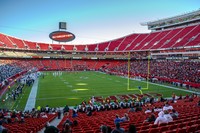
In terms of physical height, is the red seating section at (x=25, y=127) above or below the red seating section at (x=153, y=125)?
below

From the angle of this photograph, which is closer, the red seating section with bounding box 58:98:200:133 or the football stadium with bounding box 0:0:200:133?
the red seating section with bounding box 58:98:200:133

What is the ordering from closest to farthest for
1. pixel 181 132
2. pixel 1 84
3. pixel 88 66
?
1. pixel 181 132
2. pixel 1 84
3. pixel 88 66

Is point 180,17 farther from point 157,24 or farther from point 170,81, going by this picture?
point 170,81

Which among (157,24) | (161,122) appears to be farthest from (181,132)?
(157,24)

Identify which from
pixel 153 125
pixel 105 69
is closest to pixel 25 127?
pixel 153 125

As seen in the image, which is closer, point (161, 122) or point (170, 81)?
point (161, 122)

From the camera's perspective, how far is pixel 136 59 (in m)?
61.4

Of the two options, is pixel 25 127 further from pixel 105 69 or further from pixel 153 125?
pixel 105 69

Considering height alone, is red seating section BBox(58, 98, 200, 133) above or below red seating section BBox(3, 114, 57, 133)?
above

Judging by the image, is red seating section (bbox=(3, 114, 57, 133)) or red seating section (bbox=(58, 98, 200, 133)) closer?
red seating section (bbox=(58, 98, 200, 133))

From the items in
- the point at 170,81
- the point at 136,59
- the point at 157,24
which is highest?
the point at 157,24

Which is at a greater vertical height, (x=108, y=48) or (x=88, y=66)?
(x=108, y=48)

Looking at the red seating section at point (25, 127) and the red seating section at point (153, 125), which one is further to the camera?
the red seating section at point (25, 127)

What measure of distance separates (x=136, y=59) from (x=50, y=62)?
29.4m
